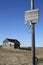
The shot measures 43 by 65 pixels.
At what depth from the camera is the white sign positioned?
28.9 feet

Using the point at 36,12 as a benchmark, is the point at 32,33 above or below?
below

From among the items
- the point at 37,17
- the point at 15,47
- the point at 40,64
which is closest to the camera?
the point at 37,17

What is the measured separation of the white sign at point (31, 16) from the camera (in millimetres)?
8805

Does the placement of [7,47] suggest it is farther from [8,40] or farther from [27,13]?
[27,13]

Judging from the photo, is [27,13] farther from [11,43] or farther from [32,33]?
[11,43]

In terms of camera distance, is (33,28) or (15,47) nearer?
(33,28)

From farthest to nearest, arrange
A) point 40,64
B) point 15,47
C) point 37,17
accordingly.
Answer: point 15,47, point 40,64, point 37,17

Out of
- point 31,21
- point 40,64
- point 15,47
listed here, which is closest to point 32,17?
point 31,21

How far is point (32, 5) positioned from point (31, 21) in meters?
0.59

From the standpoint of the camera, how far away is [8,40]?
3632 inches

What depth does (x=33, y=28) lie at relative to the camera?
8891 millimetres

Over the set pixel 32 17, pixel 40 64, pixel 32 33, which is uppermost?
pixel 32 17

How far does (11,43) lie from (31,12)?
82.8 meters

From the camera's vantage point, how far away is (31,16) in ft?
29.2
